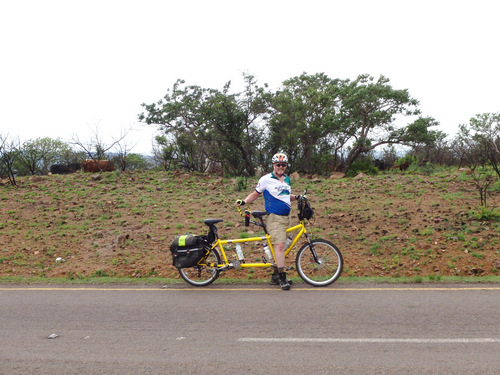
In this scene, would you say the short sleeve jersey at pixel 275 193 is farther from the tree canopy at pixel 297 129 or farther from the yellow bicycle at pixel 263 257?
the tree canopy at pixel 297 129

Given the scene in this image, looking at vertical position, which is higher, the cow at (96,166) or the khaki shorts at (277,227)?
the cow at (96,166)

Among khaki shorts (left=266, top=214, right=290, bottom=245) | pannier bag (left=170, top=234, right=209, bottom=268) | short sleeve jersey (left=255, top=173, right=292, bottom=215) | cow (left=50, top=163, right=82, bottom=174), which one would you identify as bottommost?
pannier bag (left=170, top=234, right=209, bottom=268)

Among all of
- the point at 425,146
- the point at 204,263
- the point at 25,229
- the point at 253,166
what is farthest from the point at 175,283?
the point at 425,146

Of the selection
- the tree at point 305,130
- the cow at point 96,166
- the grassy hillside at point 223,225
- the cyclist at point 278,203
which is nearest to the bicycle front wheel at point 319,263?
the cyclist at point 278,203

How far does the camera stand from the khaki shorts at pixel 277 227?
23.7 feet

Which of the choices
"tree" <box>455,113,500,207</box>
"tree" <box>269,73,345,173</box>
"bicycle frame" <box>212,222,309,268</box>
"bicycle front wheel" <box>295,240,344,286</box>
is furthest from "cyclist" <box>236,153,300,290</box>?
"tree" <box>269,73,345,173</box>

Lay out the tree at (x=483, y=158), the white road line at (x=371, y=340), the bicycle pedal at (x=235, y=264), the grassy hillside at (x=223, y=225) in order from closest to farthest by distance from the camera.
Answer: the white road line at (x=371, y=340) < the bicycle pedal at (x=235, y=264) < the grassy hillside at (x=223, y=225) < the tree at (x=483, y=158)

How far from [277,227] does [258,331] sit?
2.32 m

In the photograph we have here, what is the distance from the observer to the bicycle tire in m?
7.68

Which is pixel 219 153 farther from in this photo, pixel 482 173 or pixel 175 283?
pixel 175 283

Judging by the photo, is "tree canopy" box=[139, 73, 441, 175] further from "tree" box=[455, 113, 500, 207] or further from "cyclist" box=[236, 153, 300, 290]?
"cyclist" box=[236, 153, 300, 290]

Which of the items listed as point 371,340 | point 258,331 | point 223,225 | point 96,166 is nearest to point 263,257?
point 258,331

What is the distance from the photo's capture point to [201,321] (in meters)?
Result: 5.68

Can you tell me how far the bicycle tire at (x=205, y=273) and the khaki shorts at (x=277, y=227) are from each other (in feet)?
3.54
